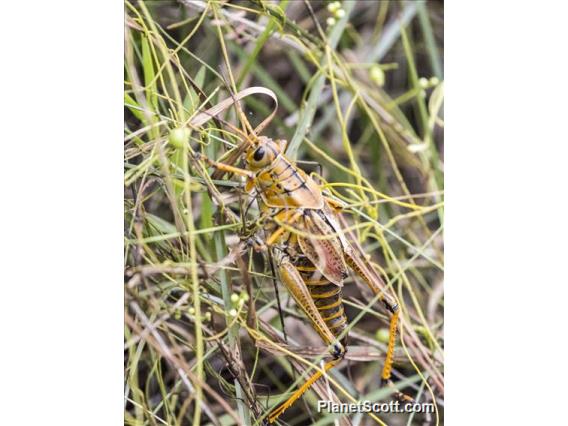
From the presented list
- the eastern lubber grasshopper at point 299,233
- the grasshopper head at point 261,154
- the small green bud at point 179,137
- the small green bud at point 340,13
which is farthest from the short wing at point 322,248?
the small green bud at point 340,13

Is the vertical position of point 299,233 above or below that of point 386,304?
above

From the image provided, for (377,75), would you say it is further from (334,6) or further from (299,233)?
(299,233)

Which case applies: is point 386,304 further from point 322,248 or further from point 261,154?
point 261,154

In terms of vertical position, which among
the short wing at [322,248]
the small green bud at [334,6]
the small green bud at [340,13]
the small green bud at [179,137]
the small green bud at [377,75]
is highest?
the small green bud at [334,6]

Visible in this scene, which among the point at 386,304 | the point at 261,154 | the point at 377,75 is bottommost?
the point at 386,304

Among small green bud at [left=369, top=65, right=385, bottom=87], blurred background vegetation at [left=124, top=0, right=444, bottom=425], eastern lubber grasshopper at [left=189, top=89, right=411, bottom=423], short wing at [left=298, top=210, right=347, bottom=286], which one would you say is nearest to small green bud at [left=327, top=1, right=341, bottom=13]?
blurred background vegetation at [left=124, top=0, right=444, bottom=425]

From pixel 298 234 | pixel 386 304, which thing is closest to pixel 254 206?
pixel 298 234

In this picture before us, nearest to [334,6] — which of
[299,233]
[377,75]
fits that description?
[377,75]

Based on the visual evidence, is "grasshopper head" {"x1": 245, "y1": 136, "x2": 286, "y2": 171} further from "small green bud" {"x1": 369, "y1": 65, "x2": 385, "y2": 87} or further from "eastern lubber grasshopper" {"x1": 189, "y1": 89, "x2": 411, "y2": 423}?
"small green bud" {"x1": 369, "y1": 65, "x2": 385, "y2": 87}

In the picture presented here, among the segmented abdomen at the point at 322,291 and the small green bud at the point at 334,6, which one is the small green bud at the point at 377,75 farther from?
the segmented abdomen at the point at 322,291
